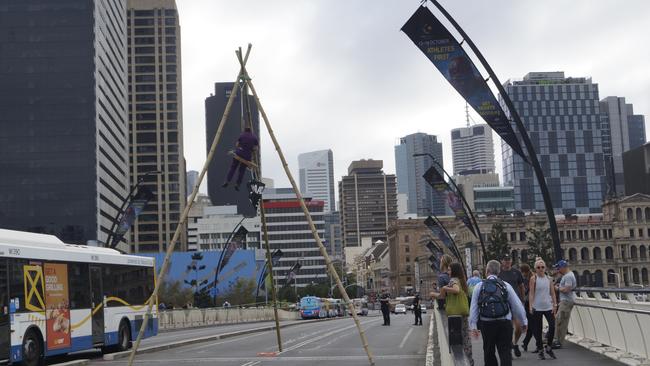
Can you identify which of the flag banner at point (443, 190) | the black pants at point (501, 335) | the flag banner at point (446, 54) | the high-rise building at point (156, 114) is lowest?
the black pants at point (501, 335)

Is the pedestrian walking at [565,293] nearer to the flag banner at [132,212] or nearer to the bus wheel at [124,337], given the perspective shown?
the bus wheel at [124,337]

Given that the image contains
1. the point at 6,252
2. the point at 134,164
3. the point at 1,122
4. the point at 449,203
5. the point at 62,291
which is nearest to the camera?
the point at 6,252

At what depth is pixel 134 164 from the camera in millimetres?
179750

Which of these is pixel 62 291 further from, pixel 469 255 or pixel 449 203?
pixel 469 255

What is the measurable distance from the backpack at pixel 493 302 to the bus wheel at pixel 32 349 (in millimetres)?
11271

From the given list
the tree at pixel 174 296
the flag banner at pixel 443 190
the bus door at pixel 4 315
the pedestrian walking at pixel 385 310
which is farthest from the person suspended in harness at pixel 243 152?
the tree at pixel 174 296

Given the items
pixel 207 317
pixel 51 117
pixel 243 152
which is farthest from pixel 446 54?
pixel 51 117

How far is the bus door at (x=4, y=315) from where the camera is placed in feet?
56.0

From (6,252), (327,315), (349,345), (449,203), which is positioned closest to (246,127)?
(6,252)

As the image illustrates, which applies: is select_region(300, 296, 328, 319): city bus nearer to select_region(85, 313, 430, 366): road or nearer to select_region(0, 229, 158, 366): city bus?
select_region(85, 313, 430, 366): road

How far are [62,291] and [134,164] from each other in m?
163

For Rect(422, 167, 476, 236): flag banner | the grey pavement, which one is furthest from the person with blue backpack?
Rect(422, 167, 476, 236): flag banner

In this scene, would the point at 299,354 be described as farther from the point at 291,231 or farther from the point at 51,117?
the point at 291,231

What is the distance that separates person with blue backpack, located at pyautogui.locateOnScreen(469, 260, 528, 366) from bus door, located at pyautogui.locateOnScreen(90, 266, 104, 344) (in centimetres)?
1356
